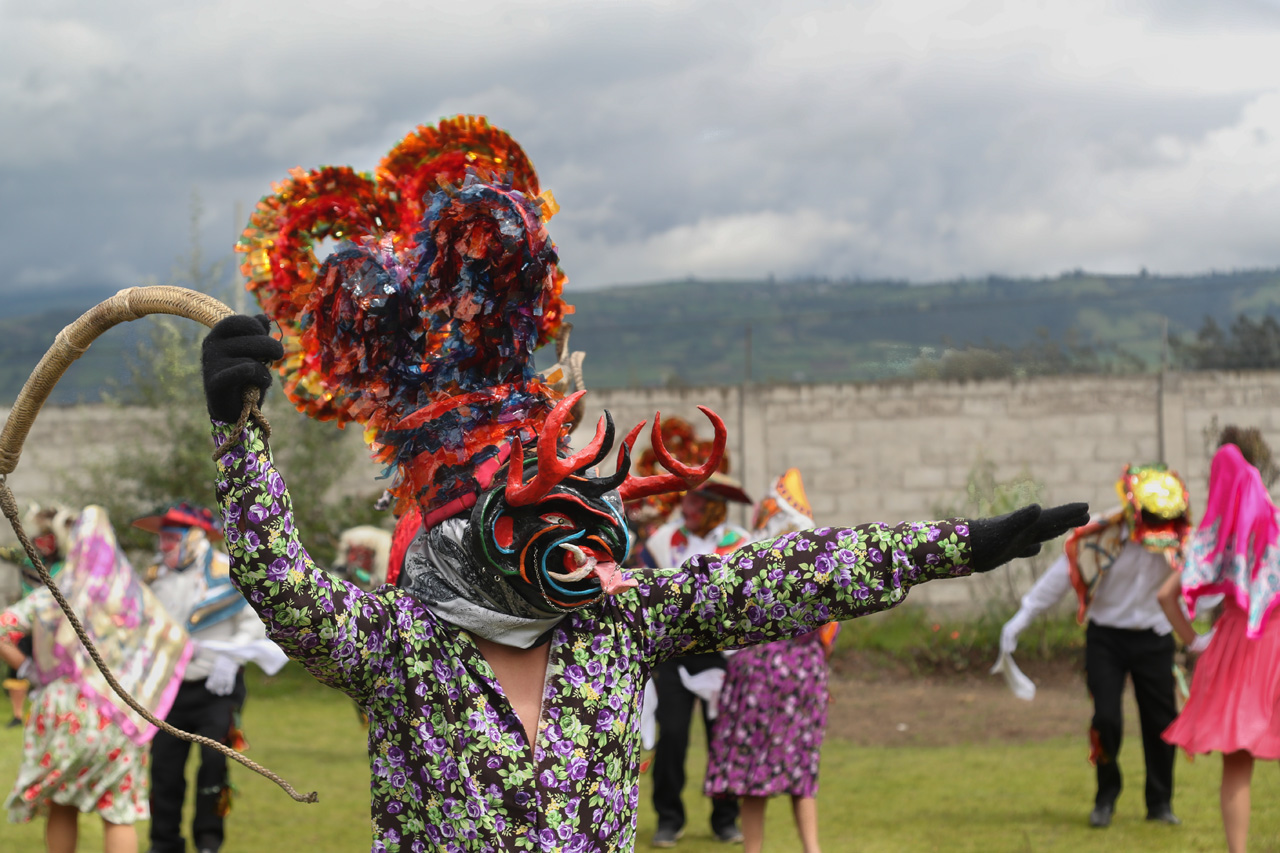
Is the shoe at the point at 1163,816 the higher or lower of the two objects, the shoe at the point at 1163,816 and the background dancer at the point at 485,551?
the lower

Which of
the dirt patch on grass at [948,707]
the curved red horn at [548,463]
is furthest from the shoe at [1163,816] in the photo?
the curved red horn at [548,463]

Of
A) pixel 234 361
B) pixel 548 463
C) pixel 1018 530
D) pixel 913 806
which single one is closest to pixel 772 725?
pixel 913 806

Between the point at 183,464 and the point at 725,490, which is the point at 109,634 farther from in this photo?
the point at 183,464

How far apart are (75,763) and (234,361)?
4.06m

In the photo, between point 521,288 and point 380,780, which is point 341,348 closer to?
point 521,288

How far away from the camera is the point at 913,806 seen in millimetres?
7863

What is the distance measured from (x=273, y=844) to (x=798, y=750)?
2.95 m

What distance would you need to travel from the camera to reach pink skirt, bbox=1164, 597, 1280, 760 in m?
5.70

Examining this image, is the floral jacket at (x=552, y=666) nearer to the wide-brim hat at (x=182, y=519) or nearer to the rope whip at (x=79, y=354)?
the rope whip at (x=79, y=354)

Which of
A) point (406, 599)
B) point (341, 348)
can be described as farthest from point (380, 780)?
point (341, 348)

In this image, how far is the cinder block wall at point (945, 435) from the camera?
42.2 ft

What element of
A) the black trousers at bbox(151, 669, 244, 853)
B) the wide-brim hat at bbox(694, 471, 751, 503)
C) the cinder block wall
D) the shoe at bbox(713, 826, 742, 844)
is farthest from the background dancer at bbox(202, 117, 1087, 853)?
the cinder block wall

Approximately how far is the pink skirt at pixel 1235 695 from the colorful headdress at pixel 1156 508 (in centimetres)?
93

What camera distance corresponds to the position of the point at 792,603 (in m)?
2.98
